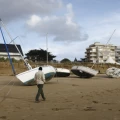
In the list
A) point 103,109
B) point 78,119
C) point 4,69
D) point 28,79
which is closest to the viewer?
point 78,119

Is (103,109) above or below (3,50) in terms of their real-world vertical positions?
below

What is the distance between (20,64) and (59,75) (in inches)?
798

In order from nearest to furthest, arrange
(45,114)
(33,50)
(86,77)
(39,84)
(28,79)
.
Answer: (45,114) → (39,84) → (28,79) → (86,77) → (33,50)

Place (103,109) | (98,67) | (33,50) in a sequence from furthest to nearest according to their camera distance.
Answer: (33,50)
(98,67)
(103,109)

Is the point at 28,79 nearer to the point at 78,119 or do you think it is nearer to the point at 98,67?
the point at 78,119

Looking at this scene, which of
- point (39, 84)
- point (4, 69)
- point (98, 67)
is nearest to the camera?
point (39, 84)

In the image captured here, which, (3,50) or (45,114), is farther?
(3,50)

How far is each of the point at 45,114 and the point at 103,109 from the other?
246 centimetres

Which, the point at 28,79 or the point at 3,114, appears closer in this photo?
the point at 3,114

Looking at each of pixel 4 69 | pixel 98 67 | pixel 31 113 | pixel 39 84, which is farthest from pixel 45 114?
pixel 98 67

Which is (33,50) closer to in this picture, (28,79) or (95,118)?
(28,79)

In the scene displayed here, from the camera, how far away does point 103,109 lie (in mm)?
11430

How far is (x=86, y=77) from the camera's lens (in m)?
36.5

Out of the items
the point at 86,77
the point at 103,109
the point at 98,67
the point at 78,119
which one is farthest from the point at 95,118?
the point at 98,67
